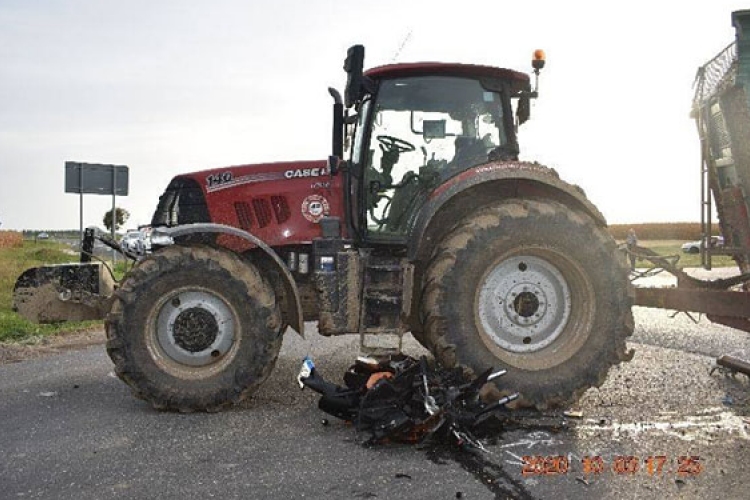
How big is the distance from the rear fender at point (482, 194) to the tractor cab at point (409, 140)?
8.6 inches

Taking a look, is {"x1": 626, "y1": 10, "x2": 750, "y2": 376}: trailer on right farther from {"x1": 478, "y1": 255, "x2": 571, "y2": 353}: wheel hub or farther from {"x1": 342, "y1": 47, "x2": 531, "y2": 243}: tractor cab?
{"x1": 342, "y1": 47, "x2": 531, "y2": 243}: tractor cab

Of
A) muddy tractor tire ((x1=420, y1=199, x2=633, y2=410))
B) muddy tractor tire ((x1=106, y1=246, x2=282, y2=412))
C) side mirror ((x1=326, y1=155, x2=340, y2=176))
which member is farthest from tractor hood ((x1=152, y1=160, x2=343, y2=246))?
muddy tractor tire ((x1=420, y1=199, x2=633, y2=410))

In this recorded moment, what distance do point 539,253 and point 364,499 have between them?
8.84 ft

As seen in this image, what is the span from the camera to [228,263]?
5691 millimetres

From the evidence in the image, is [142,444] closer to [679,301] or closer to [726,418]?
[726,418]

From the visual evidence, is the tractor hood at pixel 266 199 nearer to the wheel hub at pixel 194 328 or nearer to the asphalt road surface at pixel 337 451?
the wheel hub at pixel 194 328

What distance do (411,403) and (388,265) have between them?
4.28ft

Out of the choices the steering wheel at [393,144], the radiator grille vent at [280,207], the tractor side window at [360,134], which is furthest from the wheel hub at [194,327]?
the steering wheel at [393,144]

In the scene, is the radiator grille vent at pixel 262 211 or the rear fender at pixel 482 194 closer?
the rear fender at pixel 482 194

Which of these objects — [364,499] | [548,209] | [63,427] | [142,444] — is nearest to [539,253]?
[548,209]

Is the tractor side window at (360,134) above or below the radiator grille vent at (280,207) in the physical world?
above

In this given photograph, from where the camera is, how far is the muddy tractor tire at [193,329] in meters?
5.59

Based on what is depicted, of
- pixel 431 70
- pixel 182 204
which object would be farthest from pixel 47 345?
pixel 431 70

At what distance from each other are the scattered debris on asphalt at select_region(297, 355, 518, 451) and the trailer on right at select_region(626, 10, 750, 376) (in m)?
2.24
